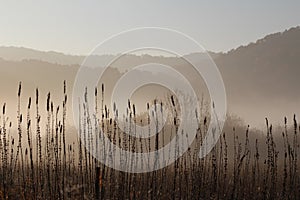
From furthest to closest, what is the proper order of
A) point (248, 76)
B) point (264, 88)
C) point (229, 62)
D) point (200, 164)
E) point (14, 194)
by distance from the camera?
point (229, 62), point (248, 76), point (264, 88), point (200, 164), point (14, 194)

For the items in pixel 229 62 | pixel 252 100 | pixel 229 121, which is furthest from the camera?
pixel 229 62

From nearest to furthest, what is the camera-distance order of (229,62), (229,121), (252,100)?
1. (229,121)
2. (252,100)
3. (229,62)

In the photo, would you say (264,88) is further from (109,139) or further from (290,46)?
(109,139)

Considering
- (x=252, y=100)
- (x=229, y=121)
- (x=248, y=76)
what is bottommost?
(x=229, y=121)

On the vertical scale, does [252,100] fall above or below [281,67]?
below

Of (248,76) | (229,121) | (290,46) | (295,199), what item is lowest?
(295,199)

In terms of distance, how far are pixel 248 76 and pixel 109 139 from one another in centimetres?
7649

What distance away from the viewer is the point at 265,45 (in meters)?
87.0

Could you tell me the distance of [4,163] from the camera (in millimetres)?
4590

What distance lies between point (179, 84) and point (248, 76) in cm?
5675

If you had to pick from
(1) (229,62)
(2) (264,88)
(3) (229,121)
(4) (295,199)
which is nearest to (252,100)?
(2) (264,88)

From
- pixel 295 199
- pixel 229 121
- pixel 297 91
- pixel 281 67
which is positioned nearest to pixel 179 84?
pixel 229 121

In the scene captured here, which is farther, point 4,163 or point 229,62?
point 229,62

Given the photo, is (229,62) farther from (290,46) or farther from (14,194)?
(14,194)
